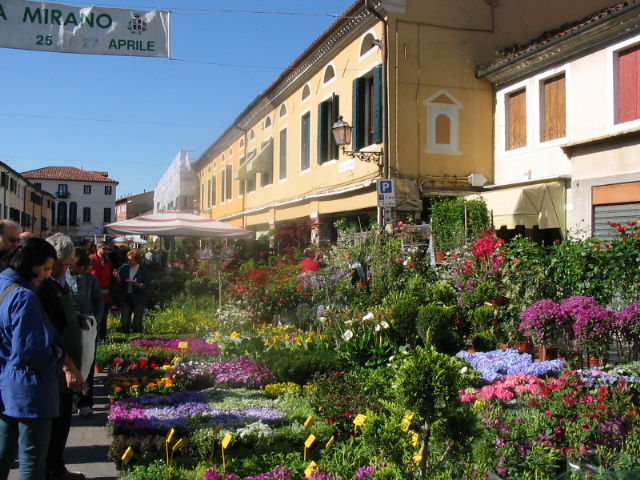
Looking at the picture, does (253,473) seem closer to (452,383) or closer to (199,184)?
(452,383)

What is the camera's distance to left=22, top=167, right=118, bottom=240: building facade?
3287 inches

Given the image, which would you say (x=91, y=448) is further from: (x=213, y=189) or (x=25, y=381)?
(x=213, y=189)

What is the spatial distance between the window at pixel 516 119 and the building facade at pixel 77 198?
76.6 m

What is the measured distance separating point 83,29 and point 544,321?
712cm

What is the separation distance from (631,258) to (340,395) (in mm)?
3842

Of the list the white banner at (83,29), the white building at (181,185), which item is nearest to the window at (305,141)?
the white banner at (83,29)

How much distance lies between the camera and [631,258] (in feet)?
23.1

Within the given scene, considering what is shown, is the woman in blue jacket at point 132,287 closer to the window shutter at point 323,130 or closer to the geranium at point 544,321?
the geranium at point 544,321

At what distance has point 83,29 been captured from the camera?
8859 millimetres

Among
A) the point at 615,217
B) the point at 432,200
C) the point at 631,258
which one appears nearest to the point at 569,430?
the point at 631,258

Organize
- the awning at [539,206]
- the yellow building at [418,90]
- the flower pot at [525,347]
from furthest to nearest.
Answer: the yellow building at [418,90] → the awning at [539,206] → the flower pot at [525,347]

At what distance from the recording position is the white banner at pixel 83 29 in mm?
8633

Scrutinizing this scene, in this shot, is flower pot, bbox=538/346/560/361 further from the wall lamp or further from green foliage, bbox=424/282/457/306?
the wall lamp

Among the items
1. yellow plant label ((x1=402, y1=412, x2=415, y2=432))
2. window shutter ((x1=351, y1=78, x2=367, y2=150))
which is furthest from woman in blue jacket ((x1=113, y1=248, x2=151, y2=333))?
yellow plant label ((x1=402, y1=412, x2=415, y2=432))
